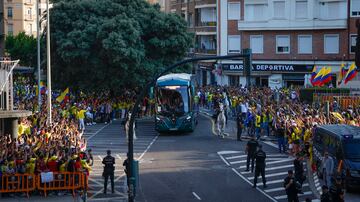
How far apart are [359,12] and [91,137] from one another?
3053cm

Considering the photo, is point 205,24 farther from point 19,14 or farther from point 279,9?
point 19,14

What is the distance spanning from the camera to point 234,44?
Result: 65.7 metres

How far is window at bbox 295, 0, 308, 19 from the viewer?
61.1 metres

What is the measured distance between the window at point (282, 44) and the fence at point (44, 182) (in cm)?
4188

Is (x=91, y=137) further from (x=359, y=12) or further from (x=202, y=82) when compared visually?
(x=202, y=82)

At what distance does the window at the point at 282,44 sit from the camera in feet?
205

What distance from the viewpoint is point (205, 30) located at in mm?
71875

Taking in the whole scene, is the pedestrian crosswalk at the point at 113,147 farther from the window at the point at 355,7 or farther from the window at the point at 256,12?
the window at the point at 355,7

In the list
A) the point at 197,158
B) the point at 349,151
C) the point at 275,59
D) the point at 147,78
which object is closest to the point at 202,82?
the point at 275,59

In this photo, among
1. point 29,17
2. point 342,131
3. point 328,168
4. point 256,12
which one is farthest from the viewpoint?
point 29,17

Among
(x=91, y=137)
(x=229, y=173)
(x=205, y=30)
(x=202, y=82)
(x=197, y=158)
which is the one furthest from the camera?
(x=202, y=82)

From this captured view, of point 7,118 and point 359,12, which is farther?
point 359,12

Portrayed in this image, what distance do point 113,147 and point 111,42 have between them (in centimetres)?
1185

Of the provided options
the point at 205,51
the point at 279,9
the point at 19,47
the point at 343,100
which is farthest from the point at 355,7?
the point at 19,47
